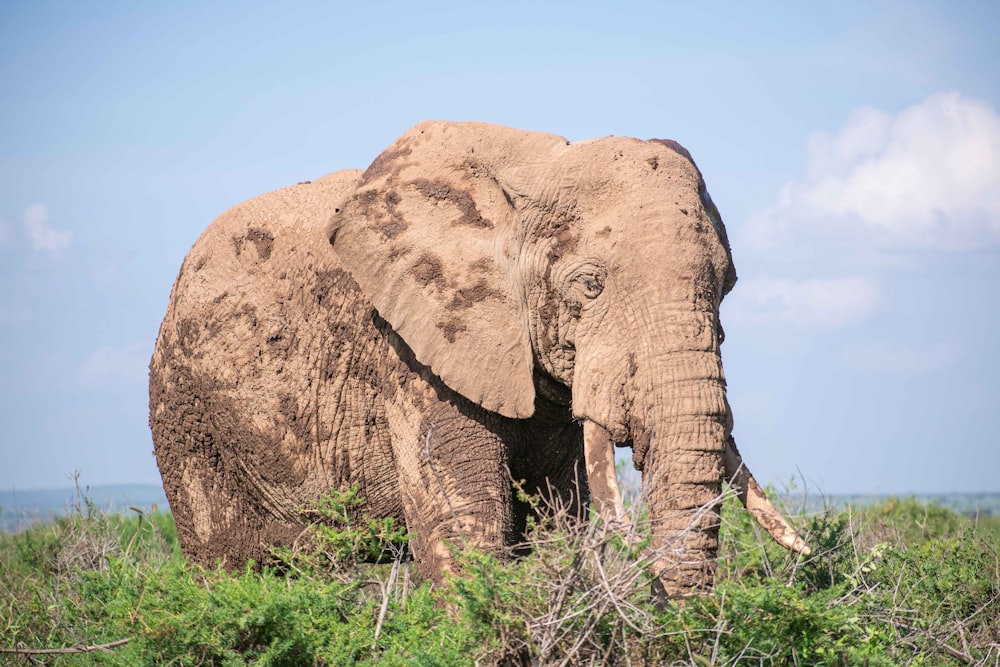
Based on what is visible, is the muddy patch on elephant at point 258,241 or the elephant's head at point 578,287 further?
the muddy patch on elephant at point 258,241

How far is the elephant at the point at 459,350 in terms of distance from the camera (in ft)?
18.7

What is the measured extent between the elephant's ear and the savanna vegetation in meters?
0.86

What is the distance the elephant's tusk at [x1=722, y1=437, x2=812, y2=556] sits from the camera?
5.70m

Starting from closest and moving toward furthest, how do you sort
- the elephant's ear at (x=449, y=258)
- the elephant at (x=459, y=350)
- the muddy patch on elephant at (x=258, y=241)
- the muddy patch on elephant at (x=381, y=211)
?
1. the elephant at (x=459, y=350)
2. the elephant's ear at (x=449, y=258)
3. the muddy patch on elephant at (x=381, y=211)
4. the muddy patch on elephant at (x=258, y=241)

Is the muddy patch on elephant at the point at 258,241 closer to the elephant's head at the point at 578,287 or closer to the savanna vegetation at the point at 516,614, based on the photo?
the elephant's head at the point at 578,287

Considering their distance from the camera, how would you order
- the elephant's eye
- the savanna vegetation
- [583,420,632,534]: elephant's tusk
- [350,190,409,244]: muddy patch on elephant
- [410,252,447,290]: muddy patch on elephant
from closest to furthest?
1. the savanna vegetation
2. [583,420,632,534]: elephant's tusk
3. the elephant's eye
4. [410,252,447,290]: muddy patch on elephant
5. [350,190,409,244]: muddy patch on elephant

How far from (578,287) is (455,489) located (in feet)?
4.21

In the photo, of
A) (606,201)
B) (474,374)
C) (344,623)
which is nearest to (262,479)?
(344,623)

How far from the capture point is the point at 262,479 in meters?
7.62

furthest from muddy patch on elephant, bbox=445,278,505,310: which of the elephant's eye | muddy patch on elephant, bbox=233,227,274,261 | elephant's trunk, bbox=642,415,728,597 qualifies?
muddy patch on elephant, bbox=233,227,274,261

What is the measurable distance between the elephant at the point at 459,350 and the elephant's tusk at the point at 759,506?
16mm

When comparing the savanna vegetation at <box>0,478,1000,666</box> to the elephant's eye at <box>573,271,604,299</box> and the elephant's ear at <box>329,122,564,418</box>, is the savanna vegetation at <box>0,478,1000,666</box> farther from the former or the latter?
the elephant's eye at <box>573,271,604,299</box>

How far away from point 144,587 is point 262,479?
67.0 inches

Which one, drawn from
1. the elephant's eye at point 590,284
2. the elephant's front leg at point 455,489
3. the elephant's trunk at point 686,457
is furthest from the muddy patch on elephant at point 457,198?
the elephant's trunk at point 686,457
